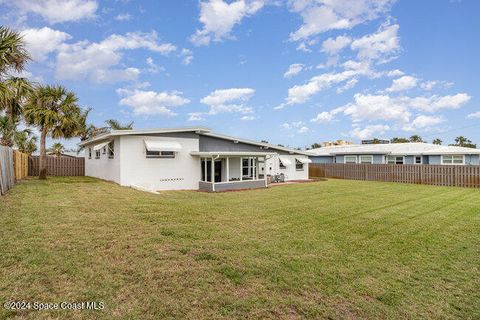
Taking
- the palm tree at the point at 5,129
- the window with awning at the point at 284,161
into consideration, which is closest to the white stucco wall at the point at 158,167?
the window with awning at the point at 284,161

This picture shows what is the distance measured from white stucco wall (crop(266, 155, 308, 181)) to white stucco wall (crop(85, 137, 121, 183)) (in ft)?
44.2

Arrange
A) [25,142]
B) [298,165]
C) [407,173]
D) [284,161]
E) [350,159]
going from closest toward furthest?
[407,173] → [284,161] → [298,165] → [350,159] → [25,142]

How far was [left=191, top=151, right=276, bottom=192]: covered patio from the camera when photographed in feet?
63.9

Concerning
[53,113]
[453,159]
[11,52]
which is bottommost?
[453,159]

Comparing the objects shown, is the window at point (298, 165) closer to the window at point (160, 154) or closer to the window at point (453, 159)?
the window at point (453, 159)

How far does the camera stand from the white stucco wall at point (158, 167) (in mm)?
17891

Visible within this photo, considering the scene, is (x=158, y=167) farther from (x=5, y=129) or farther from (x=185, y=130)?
(x=5, y=129)

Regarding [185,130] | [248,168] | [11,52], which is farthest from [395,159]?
[11,52]

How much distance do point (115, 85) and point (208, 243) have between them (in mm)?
21689

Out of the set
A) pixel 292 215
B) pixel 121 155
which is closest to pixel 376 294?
pixel 292 215

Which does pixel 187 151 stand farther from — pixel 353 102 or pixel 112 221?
pixel 353 102

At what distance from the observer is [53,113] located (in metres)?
18.3

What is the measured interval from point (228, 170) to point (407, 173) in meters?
16.7

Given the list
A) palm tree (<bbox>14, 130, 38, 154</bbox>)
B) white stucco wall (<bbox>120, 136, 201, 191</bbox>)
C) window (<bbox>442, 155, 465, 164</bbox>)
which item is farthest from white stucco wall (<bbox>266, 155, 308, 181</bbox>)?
palm tree (<bbox>14, 130, 38, 154</bbox>)
